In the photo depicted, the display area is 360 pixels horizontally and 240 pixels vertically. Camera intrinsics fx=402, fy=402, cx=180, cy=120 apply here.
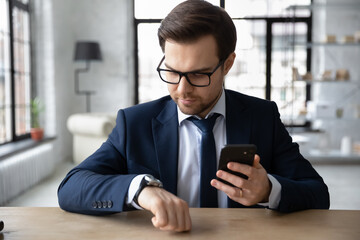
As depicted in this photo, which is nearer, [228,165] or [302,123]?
[228,165]

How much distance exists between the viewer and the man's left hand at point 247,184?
3.50 ft

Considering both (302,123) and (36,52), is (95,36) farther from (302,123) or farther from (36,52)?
(302,123)

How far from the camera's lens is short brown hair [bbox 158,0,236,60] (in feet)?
4.26

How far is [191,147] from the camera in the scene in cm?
147

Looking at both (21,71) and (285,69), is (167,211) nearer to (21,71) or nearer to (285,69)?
(21,71)

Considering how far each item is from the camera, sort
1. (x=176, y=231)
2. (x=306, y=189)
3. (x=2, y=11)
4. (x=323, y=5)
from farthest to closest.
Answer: (x=323, y=5), (x=2, y=11), (x=306, y=189), (x=176, y=231)

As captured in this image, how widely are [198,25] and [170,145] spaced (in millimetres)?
433

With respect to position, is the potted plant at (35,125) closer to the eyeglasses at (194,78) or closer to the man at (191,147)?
the man at (191,147)

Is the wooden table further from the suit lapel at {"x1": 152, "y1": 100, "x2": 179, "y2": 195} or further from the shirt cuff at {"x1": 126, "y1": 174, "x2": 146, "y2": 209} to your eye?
the suit lapel at {"x1": 152, "y1": 100, "x2": 179, "y2": 195}

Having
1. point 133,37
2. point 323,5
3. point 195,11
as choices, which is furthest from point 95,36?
point 195,11

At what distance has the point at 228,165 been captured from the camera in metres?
1.04

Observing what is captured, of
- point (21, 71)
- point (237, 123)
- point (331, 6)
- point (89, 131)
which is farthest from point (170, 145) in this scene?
point (331, 6)

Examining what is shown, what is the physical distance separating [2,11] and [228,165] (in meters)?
4.26

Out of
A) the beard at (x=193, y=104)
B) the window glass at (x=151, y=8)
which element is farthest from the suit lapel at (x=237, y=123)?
the window glass at (x=151, y=8)
